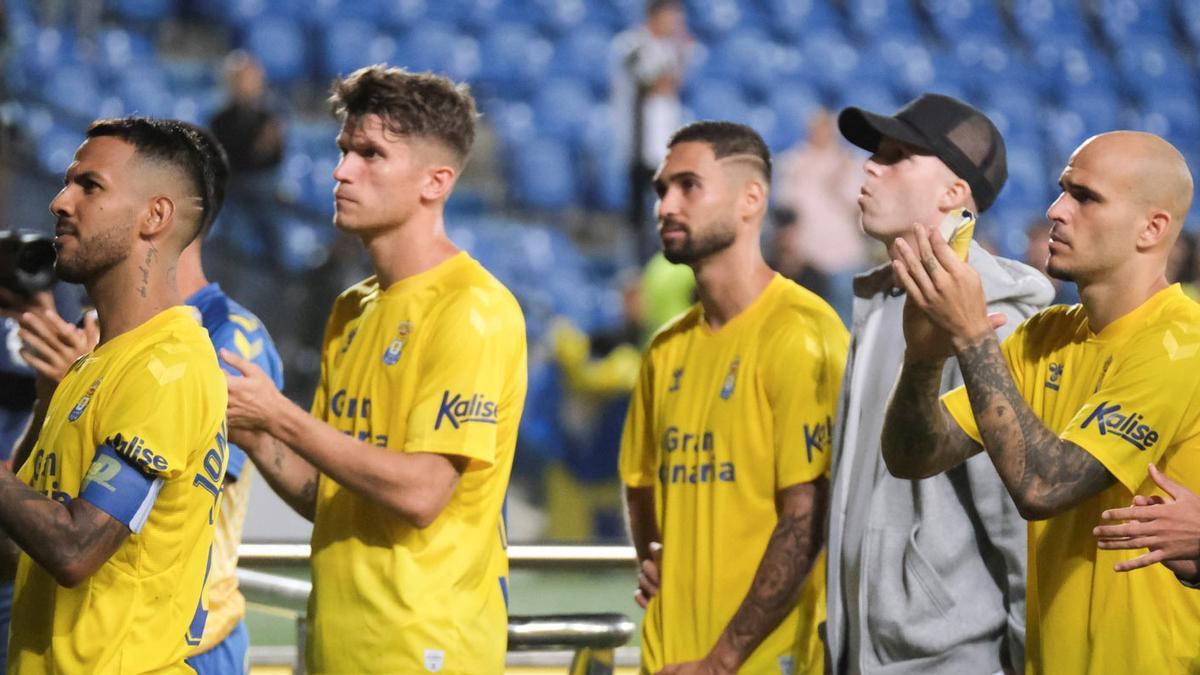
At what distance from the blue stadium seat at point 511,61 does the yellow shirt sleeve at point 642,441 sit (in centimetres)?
681

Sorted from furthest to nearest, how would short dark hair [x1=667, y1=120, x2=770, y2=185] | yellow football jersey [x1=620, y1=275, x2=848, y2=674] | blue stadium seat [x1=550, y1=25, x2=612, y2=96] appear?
blue stadium seat [x1=550, y1=25, x2=612, y2=96] → short dark hair [x1=667, y1=120, x2=770, y2=185] → yellow football jersey [x1=620, y1=275, x2=848, y2=674]

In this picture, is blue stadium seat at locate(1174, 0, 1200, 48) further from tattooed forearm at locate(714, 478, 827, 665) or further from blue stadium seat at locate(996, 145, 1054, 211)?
tattooed forearm at locate(714, 478, 827, 665)

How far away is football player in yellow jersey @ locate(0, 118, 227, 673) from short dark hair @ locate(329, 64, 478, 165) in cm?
62

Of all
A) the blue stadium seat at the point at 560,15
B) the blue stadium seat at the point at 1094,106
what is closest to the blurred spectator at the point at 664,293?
the blue stadium seat at the point at 560,15

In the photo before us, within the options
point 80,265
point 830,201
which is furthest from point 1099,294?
point 830,201

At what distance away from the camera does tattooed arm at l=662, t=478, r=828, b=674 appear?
10.7 ft

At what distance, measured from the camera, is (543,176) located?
32.9ft

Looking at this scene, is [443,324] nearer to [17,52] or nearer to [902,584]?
[902,584]

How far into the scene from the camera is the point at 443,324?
3078 mm

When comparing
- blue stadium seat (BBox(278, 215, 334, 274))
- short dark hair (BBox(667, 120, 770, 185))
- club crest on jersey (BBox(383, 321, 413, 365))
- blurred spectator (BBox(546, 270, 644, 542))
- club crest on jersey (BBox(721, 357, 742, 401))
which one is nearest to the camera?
club crest on jersey (BBox(383, 321, 413, 365))

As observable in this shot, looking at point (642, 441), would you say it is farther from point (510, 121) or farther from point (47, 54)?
point (47, 54)

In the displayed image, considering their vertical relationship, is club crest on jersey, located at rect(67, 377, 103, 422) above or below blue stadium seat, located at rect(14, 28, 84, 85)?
below

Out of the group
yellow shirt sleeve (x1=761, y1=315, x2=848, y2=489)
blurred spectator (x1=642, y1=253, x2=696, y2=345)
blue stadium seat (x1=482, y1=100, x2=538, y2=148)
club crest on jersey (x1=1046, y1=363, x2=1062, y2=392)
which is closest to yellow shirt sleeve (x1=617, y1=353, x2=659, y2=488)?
yellow shirt sleeve (x1=761, y1=315, x2=848, y2=489)

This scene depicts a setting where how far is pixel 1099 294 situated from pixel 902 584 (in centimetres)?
70
